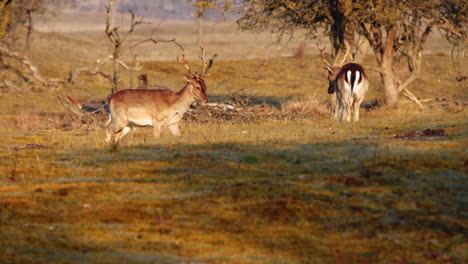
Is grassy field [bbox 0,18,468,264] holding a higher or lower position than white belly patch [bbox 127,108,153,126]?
lower

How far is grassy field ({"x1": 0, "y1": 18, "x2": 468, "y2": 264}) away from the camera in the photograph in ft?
29.4

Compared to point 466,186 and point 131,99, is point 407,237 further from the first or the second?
point 131,99

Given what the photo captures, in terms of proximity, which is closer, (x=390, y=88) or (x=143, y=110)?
(x=143, y=110)

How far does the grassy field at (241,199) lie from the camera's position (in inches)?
353

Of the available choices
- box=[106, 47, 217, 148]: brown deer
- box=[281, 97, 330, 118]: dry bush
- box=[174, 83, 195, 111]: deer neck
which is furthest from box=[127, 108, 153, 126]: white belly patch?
box=[281, 97, 330, 118]: dry bush

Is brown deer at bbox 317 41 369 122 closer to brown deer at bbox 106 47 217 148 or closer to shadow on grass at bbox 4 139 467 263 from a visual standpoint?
brown deer at bbox 106 47 217 148

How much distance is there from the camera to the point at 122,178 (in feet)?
41.7

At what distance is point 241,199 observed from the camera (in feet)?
36.5

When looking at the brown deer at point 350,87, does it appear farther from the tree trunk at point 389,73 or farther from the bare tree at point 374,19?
the tree trunk at point 389,73

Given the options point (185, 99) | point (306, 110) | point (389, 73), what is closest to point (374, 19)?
point (306, 110)

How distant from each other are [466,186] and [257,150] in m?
4.38

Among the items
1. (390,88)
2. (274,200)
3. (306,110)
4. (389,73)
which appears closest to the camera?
(274,200)

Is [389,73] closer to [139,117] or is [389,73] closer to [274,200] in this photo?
[139,117]

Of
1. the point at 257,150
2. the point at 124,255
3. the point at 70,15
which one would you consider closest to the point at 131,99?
the point at 257,150
